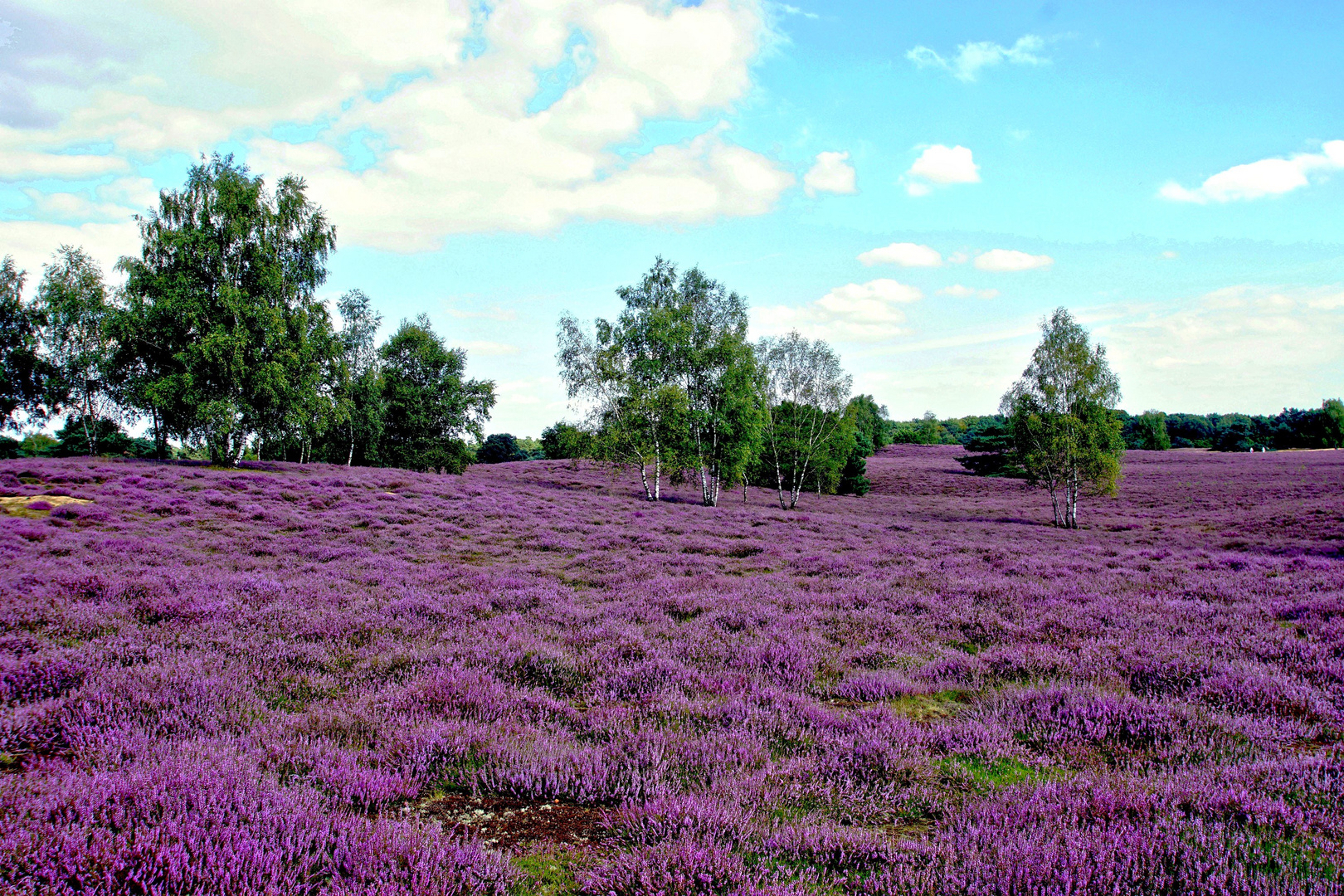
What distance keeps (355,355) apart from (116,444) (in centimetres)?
3051

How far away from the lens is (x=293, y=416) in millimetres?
32031

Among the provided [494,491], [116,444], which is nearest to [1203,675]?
[494,491]

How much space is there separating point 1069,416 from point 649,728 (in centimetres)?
4170

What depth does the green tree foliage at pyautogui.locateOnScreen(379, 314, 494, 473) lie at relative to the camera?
50.6 m

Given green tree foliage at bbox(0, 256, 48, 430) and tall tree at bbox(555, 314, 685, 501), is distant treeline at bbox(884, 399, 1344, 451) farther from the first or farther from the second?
green tree foliage at bbox(0, 256, 48, 430)

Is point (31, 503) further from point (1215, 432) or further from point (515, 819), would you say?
point (1215, 432)

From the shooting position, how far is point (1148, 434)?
10475 cm

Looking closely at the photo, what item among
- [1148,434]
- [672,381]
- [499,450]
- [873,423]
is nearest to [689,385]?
[672,381]

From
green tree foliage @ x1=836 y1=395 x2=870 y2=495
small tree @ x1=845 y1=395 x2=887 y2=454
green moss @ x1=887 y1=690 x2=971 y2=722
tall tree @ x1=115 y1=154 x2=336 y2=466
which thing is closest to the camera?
green moss @ x1=887 y1=690 x2=971 y2=722

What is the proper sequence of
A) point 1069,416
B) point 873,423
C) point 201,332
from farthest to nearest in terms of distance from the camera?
1. point 873,423
2. point 1069,416
3. point 201,332

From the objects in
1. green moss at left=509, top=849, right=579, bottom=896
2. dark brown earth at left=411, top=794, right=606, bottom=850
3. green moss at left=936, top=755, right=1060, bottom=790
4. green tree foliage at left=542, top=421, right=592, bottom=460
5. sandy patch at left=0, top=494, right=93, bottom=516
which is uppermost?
green tree foliage at left=542, top=421, right=592, bottom=460

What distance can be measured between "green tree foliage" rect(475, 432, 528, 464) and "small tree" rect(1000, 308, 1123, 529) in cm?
8070

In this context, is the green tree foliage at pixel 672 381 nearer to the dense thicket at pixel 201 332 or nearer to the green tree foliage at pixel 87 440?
the dense thicket at pixel 201 332

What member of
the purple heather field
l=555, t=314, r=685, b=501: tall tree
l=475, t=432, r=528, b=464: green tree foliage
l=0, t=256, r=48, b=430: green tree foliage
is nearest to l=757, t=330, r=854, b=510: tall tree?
l=555, t=314, r=685, b=501: tall tree
